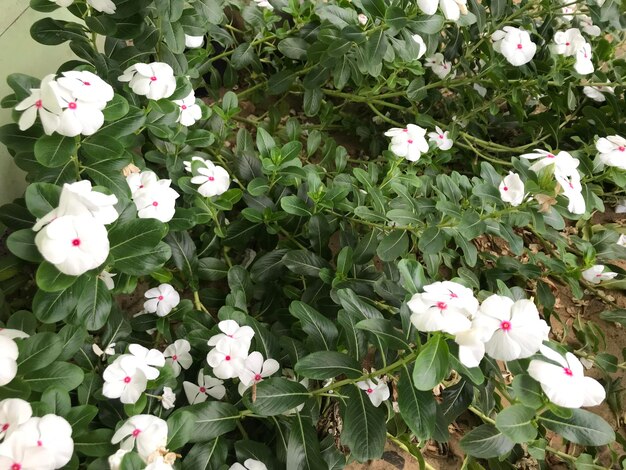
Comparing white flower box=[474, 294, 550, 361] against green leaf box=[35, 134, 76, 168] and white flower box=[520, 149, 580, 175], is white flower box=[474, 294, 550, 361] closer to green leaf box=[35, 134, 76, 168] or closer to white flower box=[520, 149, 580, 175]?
white flower box=[520, 149, 580, 175]

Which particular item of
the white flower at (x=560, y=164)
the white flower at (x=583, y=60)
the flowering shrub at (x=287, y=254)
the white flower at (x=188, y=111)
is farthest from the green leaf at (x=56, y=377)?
the white flower at (x=583, y=60)

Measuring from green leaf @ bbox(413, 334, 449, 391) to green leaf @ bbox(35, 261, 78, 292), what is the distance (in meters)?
0.65

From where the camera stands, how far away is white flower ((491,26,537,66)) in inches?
74.7

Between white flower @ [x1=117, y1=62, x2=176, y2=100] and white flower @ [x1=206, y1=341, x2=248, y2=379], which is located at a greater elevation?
white flower @ [x1=117, y1=62, x2=176, y2=100]

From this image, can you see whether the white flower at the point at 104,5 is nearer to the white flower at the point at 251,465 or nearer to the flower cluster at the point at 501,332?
the flower cluster at the point at 501,332

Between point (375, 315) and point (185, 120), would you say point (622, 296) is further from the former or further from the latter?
point (185, 120)

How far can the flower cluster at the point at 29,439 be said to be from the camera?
756 mm

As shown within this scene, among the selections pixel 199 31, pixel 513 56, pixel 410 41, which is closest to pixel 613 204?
pixel 513 56

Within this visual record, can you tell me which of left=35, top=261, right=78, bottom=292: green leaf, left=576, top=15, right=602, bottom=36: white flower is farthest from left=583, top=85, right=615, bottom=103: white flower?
left=35, top=261, right=78, bottom=292: green leaf

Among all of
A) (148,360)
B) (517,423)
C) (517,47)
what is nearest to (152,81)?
(148,360)

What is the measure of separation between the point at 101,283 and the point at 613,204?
104 inches

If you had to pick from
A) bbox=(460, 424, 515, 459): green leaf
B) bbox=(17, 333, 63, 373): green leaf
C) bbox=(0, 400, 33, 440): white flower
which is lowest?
bbox=(460, 424, 515, 459): green leaf

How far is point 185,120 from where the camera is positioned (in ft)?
4.83

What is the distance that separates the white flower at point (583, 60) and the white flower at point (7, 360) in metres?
2.07
